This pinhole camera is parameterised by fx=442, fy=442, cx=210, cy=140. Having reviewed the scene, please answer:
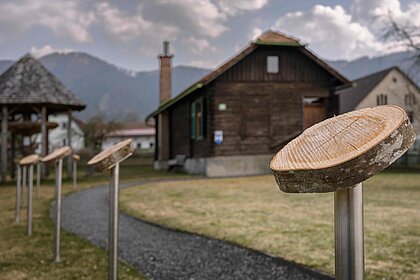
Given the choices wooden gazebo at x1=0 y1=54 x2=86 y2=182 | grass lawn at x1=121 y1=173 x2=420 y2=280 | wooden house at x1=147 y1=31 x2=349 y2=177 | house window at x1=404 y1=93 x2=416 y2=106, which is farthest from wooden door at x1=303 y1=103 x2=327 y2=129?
wooden gazebo at x1=0 y1=54 x2=86 y2=182

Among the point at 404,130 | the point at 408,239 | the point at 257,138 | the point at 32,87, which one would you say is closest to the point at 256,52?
the point at 257,138

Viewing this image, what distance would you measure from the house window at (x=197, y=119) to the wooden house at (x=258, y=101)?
52mm

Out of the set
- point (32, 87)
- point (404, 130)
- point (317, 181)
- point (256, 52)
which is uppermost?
point (256, 52)

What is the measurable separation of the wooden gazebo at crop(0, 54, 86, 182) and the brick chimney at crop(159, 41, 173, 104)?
917 centimetres

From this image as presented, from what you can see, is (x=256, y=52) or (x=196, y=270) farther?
(x=256, y=52)

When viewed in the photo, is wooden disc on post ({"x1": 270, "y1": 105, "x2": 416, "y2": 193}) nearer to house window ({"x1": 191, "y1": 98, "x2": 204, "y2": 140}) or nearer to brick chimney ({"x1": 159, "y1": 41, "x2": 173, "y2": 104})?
house window ({"x1": 191, "y1": 98, "x2": 204, "y2": 140})

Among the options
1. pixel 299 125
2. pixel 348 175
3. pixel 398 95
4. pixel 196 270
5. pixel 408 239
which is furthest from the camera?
pixel 398 95

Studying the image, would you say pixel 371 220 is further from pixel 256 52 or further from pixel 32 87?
pixel 32 87

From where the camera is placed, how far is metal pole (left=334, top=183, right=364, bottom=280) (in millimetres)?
1535

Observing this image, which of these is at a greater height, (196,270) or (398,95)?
(398,95)

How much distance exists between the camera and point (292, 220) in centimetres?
675

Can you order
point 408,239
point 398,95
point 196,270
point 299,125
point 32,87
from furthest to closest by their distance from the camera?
1. point 398,95
2. point 299,125
3. point 32,87
4. point 408,239
5. point 196,270

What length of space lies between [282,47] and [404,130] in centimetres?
1746

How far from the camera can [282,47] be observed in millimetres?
18312
